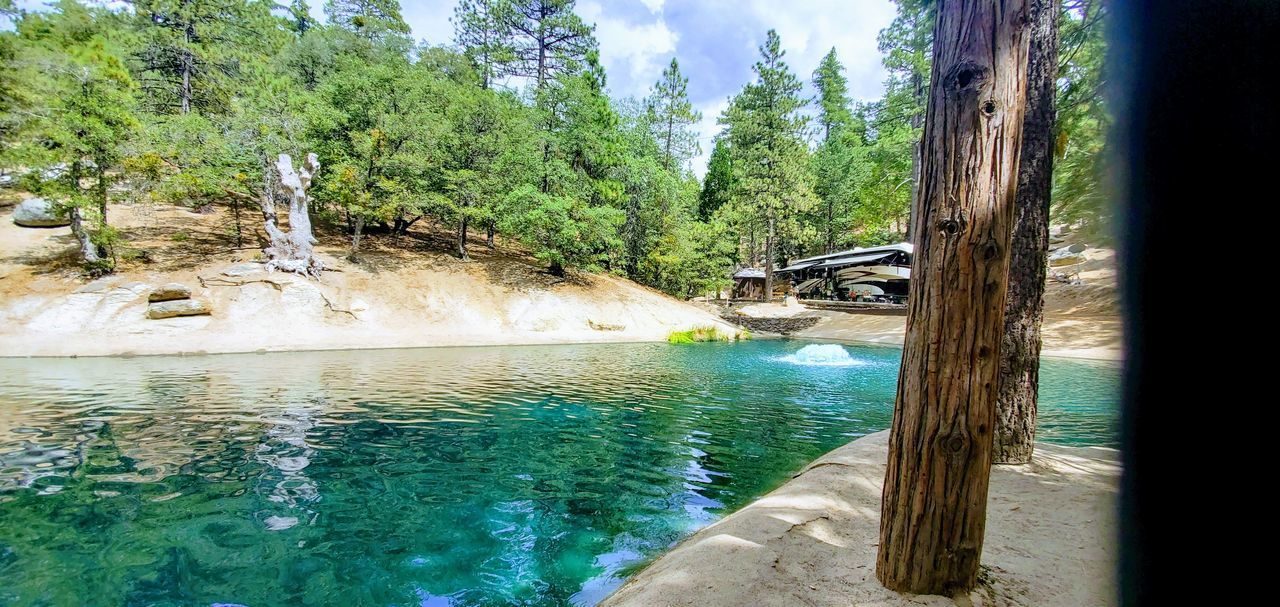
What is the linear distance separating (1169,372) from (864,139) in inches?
1832

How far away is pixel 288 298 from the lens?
56.5ft

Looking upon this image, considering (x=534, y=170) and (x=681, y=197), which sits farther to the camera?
(x=681, y=197)

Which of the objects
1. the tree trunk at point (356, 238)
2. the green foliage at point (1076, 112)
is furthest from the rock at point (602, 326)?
the green foliage at point (1076, 112)

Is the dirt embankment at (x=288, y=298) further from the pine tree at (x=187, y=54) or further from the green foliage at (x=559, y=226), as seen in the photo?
the pine tree at (x=187, y=54)

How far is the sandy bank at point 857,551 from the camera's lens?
245cm

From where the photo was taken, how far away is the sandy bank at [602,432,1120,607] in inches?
96.4

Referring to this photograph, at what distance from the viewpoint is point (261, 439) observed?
6.24 meters

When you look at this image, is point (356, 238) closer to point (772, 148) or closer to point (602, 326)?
point (602, 326)

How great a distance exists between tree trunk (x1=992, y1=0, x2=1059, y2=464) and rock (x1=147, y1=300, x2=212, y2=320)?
66.0ft

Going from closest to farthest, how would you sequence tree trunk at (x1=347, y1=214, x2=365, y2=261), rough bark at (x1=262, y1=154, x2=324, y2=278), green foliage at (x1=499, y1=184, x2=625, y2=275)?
rough bark at (x1=262, y1=154, x2=324, y2=278)
tree trunk at (x1=347, y1=214, x2=365, y2=261)
green foliage at (x1=499, y1=184, x2=625, y2=275)

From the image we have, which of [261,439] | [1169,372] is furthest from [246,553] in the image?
[1169,372]

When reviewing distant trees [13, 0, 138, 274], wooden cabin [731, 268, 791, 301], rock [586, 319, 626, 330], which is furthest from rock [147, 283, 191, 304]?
wooden cabin [731, 268, 791, 301]

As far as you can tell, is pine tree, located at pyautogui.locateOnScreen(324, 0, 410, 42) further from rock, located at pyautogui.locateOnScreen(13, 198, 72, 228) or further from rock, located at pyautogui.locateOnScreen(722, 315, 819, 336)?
rock, located at pyautogui.locateOnScreen(722, 315, 819, 336)

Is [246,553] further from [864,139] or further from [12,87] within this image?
[864,139]
